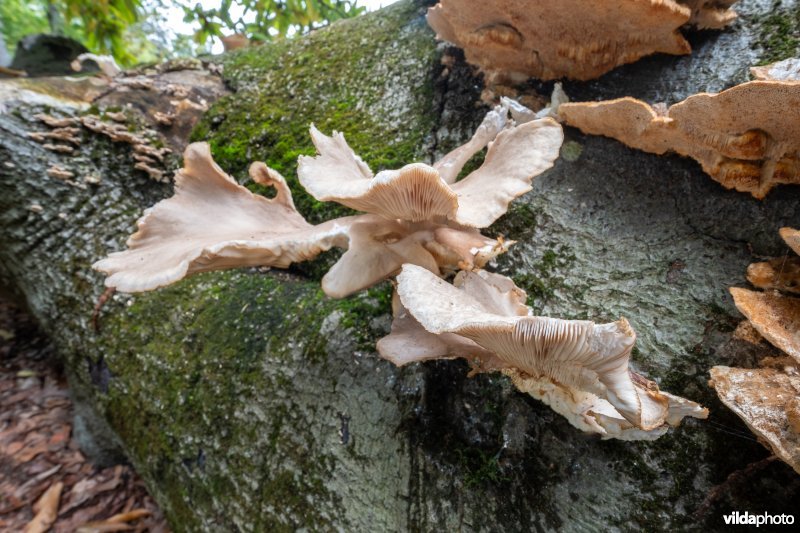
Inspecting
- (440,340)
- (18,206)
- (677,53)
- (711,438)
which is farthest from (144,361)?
(677,53)

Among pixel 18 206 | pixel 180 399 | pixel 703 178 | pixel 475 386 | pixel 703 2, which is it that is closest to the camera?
pixel 475 386

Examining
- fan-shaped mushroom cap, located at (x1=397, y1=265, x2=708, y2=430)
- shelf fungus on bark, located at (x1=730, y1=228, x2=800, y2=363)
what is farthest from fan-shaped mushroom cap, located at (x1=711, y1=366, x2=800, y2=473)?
fan-shaped mushroom cap, located at (x1=397, y1=265, x2=708, y2=430)

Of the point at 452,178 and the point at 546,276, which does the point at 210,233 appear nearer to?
the point at 452,178

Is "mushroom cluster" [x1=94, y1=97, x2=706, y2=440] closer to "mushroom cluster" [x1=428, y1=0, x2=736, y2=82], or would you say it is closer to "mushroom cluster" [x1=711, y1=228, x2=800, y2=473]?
"mushroom cluster" [x1=711, y1=228, x2=800, y2=473]

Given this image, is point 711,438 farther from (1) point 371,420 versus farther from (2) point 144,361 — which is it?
(2) point 144,361

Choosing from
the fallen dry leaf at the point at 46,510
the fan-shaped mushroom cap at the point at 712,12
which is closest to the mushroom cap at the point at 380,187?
the fan-shaped mushroom cap at the point at 712,12

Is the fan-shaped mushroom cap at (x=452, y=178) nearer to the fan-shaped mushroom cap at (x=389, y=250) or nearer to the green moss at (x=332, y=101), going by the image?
the fan-shaped mushroom cap at (x=389, y=250)
